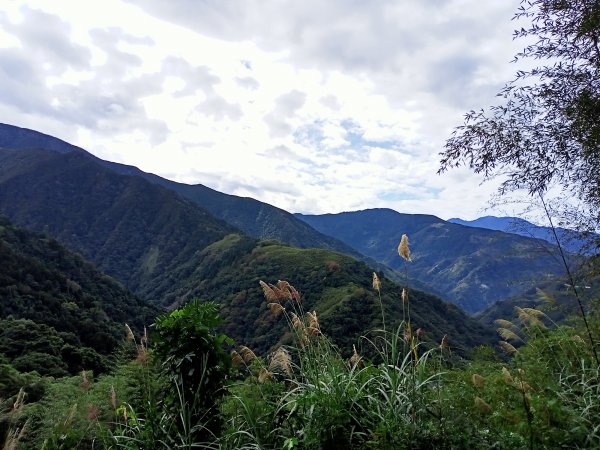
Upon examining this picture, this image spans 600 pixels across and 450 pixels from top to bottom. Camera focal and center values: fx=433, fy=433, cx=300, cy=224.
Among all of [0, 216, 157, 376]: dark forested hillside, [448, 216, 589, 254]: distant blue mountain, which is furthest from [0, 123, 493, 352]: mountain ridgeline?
[0, 216, 157, 376]: dark forested hillside

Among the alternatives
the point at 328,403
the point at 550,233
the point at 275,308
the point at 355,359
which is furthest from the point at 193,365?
the point at 550,233

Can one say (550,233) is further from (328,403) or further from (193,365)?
(193,365)

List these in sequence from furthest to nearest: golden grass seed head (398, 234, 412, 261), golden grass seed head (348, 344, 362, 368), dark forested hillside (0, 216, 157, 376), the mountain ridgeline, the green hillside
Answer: the green hillside
the mountain ridgeline
dark forested hillside (0, 216, 157, 376)
golden grass seed head (348, 344, 362, 368)
golden grass seed head (398, 234, 412, 261)

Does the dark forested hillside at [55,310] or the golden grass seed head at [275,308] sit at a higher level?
the golden grass seed head at [275,308]

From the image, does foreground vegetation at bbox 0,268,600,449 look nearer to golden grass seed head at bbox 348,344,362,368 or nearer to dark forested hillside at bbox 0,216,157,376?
golden grass seed head at bbox 348,344,362,368

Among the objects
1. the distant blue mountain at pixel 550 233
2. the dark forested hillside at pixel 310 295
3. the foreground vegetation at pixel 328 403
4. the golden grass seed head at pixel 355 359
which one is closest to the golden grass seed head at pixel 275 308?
the foreground vegetation at pixel 328 403

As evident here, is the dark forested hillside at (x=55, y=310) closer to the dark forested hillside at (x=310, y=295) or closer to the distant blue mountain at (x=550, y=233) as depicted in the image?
the dark forested hillside at (x=310, y=295)

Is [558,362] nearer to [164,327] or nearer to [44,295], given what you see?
[164,327]

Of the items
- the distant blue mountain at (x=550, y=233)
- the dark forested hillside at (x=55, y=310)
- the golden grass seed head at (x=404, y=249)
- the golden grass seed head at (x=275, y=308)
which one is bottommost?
the dark forested hillside at (x=55, y=310)

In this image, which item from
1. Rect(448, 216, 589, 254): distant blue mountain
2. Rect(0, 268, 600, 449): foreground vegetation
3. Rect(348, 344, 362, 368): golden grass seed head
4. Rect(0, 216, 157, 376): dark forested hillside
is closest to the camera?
Rect(0, 268, 600, 449): foreground vegetation

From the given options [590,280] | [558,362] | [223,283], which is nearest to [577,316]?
[558,362]

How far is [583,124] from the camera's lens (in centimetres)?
461

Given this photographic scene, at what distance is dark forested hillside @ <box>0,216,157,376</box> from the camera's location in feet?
114

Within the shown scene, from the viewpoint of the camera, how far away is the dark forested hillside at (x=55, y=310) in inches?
1365
